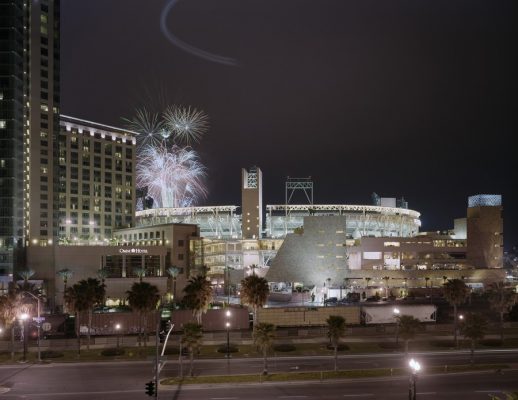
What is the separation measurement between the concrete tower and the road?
11904cm

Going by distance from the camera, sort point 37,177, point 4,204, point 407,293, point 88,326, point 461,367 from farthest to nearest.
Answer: point 407,293 < point 37,177 < point 4,204 < point 88,326 < point 461,367

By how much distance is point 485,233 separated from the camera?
188 m

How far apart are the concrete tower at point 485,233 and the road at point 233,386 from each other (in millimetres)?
119038

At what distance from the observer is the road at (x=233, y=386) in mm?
55156

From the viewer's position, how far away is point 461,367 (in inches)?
2566

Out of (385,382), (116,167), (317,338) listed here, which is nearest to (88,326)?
(317,338)

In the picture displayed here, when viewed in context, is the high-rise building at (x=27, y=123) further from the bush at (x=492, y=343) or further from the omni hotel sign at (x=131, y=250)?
the bush at (x=492, y=343)

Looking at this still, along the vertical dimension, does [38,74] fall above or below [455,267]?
above

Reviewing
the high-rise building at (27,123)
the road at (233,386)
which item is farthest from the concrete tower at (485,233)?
the high-rise building at (27,123)

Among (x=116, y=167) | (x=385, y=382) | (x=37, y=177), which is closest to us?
(x=385, y=382)

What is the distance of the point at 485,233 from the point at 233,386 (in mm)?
148230

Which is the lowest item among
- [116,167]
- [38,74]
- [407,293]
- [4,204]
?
[407,293]

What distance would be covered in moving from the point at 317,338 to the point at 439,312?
37.7 meters

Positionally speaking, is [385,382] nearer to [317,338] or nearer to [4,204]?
[317,338]
